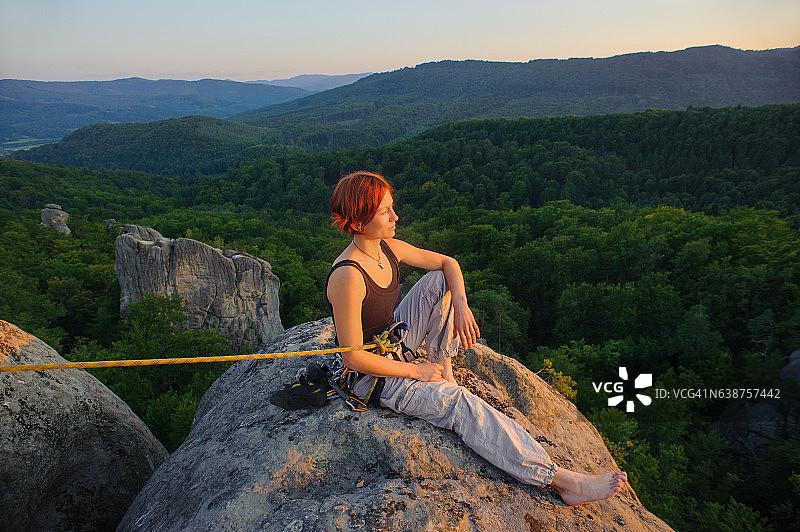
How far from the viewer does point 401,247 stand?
4039 mm

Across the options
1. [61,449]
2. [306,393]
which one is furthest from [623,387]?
[61,449]

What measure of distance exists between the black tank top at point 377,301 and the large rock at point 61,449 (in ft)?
9.15

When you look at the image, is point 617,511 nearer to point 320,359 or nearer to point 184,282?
point 320,359

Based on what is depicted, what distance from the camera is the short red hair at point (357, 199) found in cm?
329

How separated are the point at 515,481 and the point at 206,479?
7.94 ft

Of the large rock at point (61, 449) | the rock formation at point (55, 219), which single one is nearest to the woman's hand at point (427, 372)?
the large rock at point (61, 449)

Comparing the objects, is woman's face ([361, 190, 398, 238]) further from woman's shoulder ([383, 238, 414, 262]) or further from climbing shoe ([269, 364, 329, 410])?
climbing shoe ([269, 364, 329, 410])

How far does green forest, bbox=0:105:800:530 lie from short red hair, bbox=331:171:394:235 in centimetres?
693

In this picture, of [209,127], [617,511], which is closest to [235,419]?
[617,511]

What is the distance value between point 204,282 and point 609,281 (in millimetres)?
27472

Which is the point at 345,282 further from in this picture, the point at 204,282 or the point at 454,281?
the point at 204,282

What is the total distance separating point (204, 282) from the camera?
782 inches

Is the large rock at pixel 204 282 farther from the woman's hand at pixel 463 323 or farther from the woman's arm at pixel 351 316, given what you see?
the woman's arm at pixel 351 316

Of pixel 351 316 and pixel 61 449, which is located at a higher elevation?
pixel 351 316
